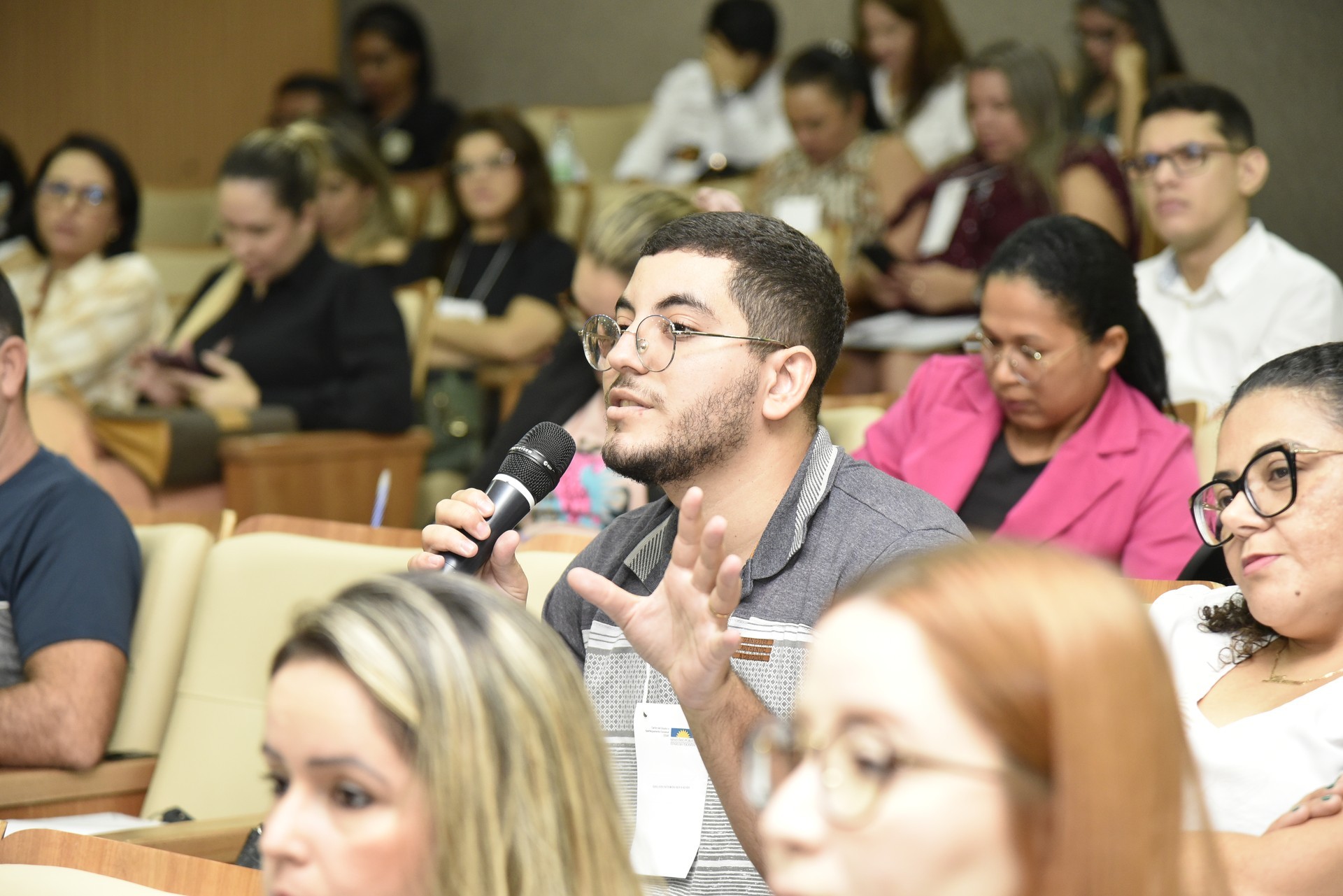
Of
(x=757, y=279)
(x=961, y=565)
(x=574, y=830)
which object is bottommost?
(x=574, y=830)

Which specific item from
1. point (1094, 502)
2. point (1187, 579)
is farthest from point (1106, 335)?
point (1187, 579)

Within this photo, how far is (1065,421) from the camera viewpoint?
2477 mm

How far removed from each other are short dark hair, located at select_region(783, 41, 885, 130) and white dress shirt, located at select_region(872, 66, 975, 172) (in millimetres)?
290

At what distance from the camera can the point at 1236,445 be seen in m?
1.54

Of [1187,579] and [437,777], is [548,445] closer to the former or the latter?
[437,777]

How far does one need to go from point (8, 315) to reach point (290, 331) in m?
1.37

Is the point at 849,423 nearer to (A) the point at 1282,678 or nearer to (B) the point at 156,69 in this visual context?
(A) the point at 1282,678

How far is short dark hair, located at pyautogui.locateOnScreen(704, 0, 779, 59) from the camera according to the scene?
18.7 feet

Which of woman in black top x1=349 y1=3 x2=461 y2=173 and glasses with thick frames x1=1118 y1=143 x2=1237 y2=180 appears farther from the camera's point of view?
woman in black top x1=349 y1=3 x2=461 y2=173

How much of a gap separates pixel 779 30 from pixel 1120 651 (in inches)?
229

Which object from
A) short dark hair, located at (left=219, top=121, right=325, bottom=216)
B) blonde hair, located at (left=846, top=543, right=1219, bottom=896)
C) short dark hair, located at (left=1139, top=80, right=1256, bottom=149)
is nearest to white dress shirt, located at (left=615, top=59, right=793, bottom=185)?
short dark hair, located at (left=219, top=121, right=325, bottom=216)

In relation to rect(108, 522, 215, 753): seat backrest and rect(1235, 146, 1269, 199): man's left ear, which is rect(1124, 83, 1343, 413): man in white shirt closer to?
rect(1235, 146, 1269, 199): man's left ear

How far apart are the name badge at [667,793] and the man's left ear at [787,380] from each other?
1.30 ft

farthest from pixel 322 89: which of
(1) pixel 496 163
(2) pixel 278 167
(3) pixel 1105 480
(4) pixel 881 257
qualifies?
(3) pixel 1105 480
